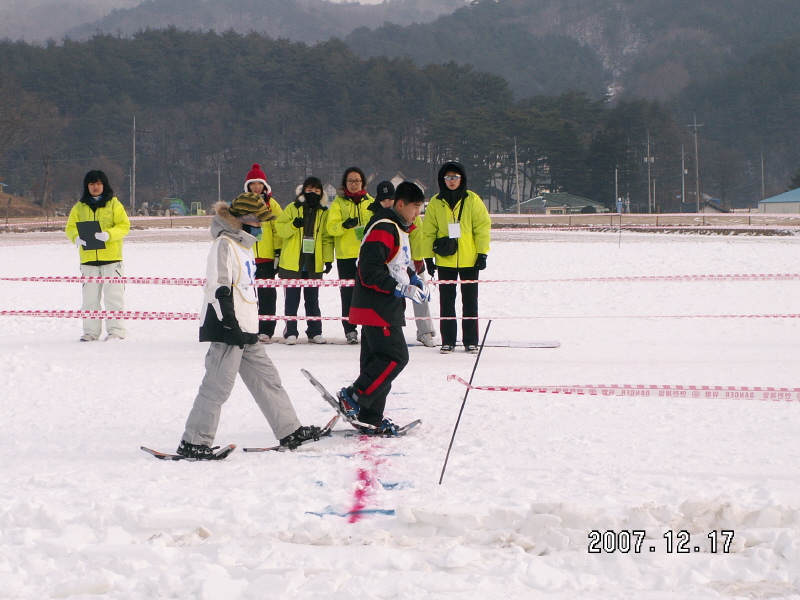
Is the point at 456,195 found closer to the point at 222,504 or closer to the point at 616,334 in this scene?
the point at 616,334

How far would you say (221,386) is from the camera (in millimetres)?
4785

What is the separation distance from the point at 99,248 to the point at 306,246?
2132 millimetres

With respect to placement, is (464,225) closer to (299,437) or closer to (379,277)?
(379,277)

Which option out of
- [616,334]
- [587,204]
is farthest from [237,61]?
[616,334]

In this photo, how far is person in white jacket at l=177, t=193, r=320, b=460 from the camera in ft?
15.5

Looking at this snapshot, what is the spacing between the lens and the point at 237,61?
360ft

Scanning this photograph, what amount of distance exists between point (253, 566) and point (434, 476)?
131 centimetres

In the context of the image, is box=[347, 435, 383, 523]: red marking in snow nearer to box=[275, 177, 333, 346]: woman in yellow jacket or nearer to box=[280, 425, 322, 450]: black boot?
box=[280, 425, 322, 450]: black boot

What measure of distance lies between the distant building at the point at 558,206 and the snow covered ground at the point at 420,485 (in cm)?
7187

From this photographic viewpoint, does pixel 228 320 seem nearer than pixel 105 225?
Yes

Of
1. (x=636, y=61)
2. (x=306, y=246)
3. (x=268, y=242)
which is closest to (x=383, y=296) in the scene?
(x=306, y=246)

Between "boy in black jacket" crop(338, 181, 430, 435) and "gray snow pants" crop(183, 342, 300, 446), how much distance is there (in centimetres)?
55

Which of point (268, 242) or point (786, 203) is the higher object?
point (786, 203)

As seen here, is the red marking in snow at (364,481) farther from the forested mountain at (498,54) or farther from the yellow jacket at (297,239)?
the forested mountain at (498,54)
